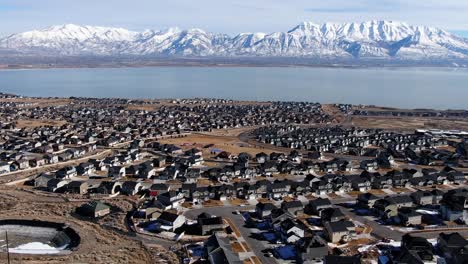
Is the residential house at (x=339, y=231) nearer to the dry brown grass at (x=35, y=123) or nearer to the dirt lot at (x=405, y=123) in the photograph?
the dirt lot at (x=405, y=123)

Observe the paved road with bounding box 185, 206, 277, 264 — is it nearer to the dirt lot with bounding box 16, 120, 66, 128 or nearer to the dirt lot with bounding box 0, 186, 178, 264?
the dirt lot with bounding box 0, 186, 178, 264

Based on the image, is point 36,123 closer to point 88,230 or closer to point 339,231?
point 88,230

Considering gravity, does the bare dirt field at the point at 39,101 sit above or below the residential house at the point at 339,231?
above

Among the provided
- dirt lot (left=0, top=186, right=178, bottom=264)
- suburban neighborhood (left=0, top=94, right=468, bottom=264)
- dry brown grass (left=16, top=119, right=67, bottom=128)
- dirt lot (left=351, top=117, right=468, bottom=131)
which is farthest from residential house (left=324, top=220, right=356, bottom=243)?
dry brown grass (left=16, top=119, right=67, bottom=128)

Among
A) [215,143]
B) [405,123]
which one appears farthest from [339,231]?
[405,123]

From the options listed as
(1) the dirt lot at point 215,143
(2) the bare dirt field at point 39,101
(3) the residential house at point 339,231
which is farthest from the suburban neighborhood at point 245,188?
(2) the bare dirt field at point 39,101

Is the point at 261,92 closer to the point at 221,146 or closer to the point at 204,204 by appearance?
the point at 221,146
